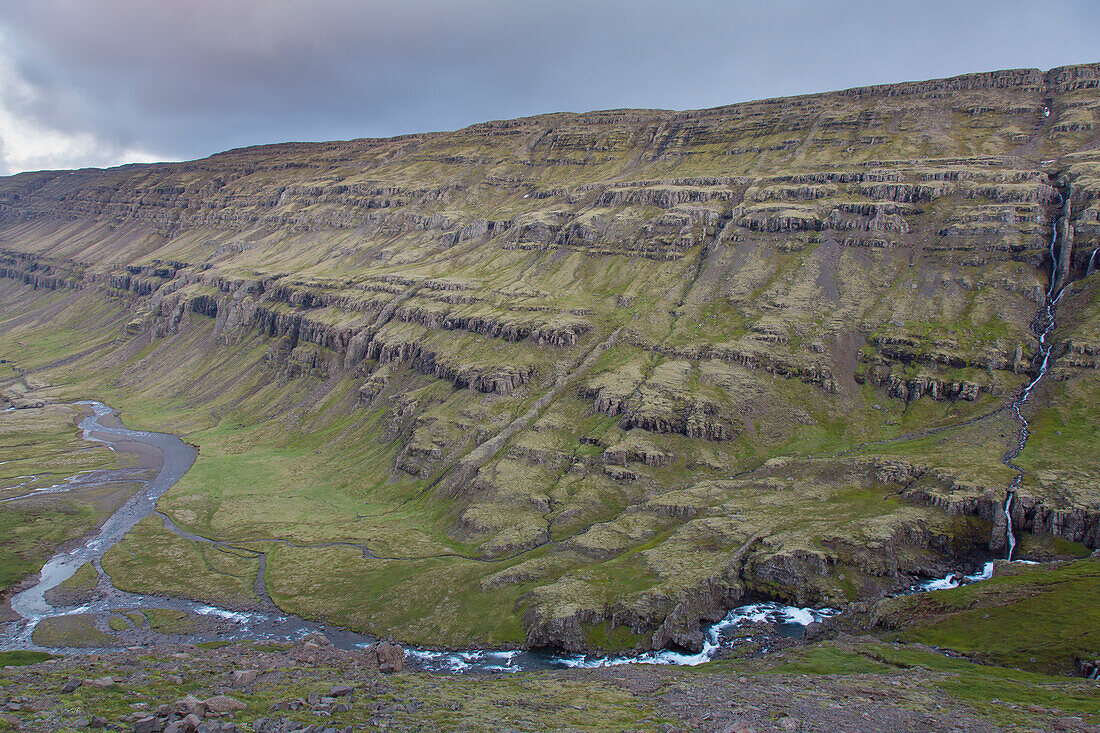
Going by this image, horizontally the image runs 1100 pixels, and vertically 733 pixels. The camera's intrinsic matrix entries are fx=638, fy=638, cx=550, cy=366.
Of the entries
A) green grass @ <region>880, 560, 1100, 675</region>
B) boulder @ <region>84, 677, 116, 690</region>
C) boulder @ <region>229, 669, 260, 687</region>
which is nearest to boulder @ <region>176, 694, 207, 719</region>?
boulder @ <region>84, 677, 116, 690</region>

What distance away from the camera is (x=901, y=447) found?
18262cm

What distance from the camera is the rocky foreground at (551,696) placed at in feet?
243

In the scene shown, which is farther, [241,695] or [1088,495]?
[1088,495]

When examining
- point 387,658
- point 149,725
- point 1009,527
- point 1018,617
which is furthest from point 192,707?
point 1009,527

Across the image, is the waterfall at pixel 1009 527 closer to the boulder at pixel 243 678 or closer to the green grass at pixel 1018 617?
the green grass at pixel 1018 617

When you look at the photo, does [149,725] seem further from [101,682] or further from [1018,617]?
[1018,617]

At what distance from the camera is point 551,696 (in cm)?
9700

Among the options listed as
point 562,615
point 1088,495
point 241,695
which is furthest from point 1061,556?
point 241,695

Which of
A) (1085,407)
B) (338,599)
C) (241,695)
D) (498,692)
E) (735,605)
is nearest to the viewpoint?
(241,695)

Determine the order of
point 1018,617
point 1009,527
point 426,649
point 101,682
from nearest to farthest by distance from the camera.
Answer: point 101,682 < point 1018,617 < point 426,649 < point 1009,527

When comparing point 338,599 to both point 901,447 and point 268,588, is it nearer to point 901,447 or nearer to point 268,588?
point 268,588

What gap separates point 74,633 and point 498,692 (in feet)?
335

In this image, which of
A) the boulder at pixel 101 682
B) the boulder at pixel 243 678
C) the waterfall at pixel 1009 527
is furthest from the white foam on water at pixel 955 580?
the boulder at pixel 101 682

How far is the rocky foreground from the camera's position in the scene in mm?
74062
